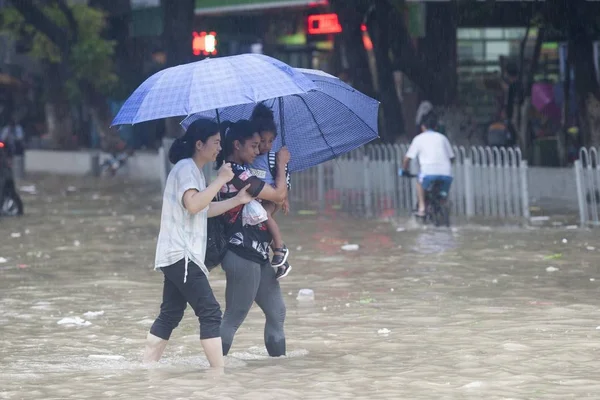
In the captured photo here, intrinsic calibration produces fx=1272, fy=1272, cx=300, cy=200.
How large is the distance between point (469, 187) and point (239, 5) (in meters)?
12.9

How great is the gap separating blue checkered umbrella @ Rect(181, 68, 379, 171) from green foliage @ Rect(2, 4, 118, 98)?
87.2 feet

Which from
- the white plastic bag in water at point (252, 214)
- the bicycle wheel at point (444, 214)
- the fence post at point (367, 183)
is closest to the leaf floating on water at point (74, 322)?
the white plastic bag in water at point (252, 214)

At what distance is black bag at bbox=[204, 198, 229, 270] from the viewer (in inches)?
305

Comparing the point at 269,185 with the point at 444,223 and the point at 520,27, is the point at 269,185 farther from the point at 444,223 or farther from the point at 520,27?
the point at 520,27

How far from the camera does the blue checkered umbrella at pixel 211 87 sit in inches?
285

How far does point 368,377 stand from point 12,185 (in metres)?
14.3

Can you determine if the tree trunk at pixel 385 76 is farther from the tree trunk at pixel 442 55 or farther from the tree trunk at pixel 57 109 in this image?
the tree trunk at pixel 57 109

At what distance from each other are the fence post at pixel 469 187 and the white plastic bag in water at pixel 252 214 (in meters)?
11.3

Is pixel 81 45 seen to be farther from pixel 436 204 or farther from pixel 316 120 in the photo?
pixel 316 120

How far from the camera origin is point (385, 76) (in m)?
23.7

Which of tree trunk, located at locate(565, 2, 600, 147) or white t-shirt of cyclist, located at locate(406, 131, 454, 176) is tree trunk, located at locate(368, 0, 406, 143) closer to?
tree trunk, located at locate(565, 2, 600, 147)

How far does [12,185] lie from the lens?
21.0 m

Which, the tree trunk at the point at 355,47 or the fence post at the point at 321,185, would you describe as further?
the tree trunk at the point at 355,47

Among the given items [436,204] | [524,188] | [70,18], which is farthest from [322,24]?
[436,204]
